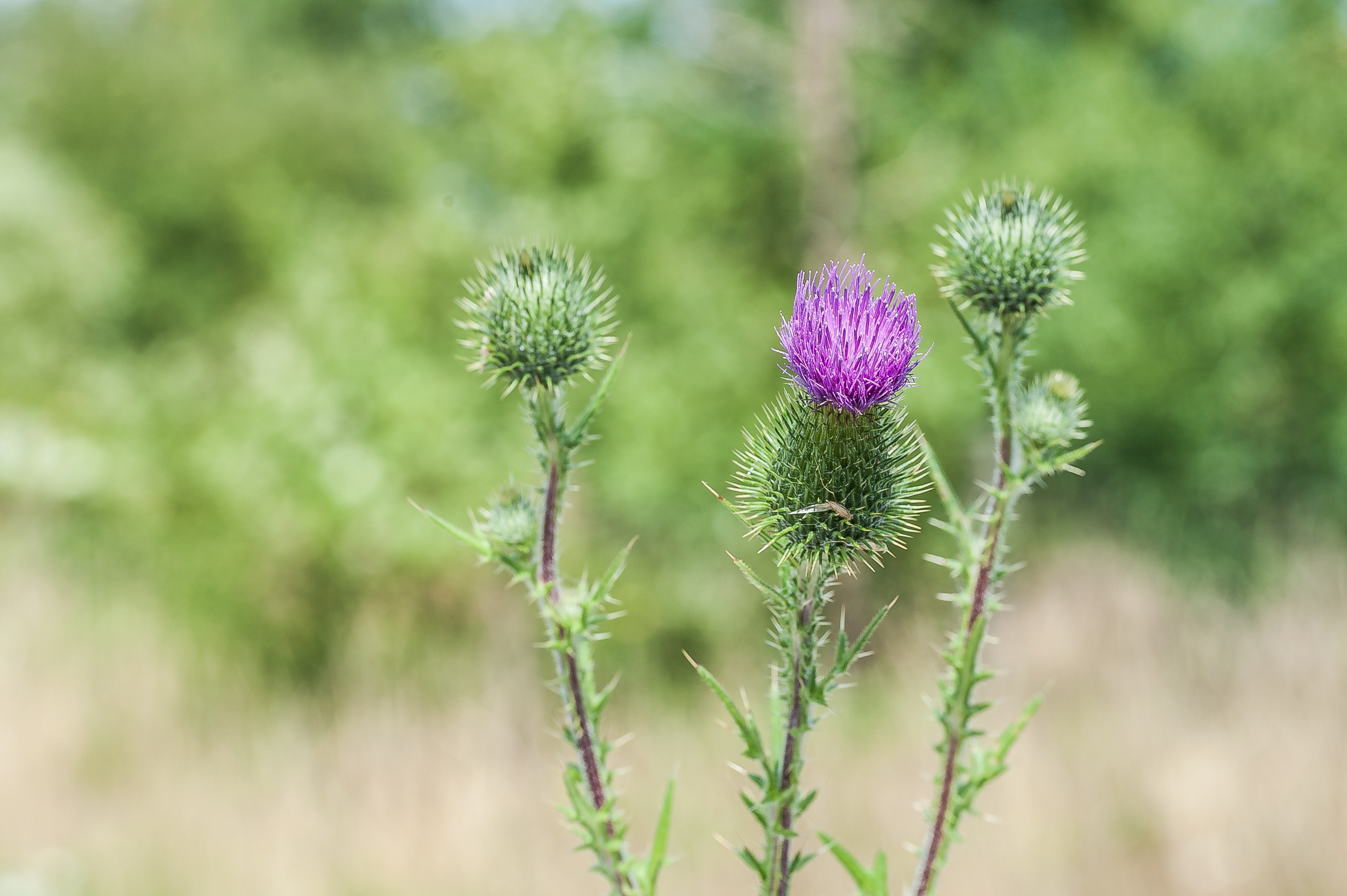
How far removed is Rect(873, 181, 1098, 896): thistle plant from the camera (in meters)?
1.39

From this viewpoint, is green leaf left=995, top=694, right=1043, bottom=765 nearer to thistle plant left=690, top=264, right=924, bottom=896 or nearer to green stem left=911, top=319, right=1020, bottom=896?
green stem left=911, top=319, right=1020, bottom=896

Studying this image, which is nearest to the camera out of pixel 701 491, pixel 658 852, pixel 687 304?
pixel 658 852

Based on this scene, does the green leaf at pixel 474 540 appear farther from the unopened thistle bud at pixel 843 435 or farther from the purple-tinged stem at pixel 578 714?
the unopened thistle bud at pixel 843 435

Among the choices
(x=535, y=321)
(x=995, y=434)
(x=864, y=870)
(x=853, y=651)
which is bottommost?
(x=864, y=870)

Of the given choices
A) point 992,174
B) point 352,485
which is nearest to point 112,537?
point 352,485

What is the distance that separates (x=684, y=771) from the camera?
7805 millimetres

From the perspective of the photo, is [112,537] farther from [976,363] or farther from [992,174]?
[976,363]

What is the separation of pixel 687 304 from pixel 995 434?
8.92 meters

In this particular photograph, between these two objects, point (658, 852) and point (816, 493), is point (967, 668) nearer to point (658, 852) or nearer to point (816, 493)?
point (816, 493)

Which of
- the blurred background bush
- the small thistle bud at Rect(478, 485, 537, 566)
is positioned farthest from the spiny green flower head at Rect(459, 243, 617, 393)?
the blurred background bush

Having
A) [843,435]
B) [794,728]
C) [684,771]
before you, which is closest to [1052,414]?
[843,435]

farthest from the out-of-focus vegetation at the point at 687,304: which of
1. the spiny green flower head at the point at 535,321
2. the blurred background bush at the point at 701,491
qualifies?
the spiny green flower head at the point at 535,321

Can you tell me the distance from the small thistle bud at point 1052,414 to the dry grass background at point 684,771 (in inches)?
87.6

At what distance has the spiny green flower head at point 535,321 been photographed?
1.77 metres
